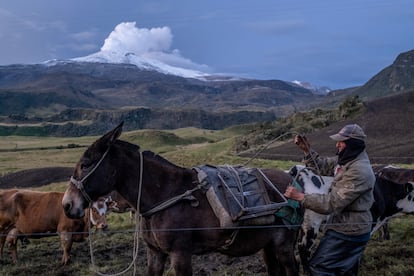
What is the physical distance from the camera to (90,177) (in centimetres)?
540

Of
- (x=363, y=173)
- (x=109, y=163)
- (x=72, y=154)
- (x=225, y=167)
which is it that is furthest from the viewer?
(x=72, y=154)

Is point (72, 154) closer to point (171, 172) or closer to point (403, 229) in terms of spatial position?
point (403, 229)

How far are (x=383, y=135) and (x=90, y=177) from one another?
29191mm

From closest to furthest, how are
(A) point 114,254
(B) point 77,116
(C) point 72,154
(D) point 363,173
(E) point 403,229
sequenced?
(D) point 363,173
(A) point 114,254
(E) point 403,229
(C) point 72,154
(B) point 77,116

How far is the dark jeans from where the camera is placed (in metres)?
5.24

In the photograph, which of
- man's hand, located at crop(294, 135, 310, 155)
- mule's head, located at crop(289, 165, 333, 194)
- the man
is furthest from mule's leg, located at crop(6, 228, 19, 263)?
the man

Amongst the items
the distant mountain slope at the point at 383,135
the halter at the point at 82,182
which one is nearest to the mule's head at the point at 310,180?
the halter at the point at 82,182

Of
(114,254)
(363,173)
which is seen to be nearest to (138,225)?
(363,173)

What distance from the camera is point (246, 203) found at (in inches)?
223

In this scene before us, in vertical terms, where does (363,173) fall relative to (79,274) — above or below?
above

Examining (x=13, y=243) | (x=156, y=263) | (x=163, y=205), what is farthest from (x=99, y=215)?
(x=163, y=205)

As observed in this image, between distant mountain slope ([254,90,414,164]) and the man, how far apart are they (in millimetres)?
19268

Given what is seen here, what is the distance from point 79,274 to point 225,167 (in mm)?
4294

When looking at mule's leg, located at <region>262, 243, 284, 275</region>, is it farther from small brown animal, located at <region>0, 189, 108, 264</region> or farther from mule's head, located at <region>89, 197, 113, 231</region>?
mule's head, located at <region>89, 197, 113, 231</region>
